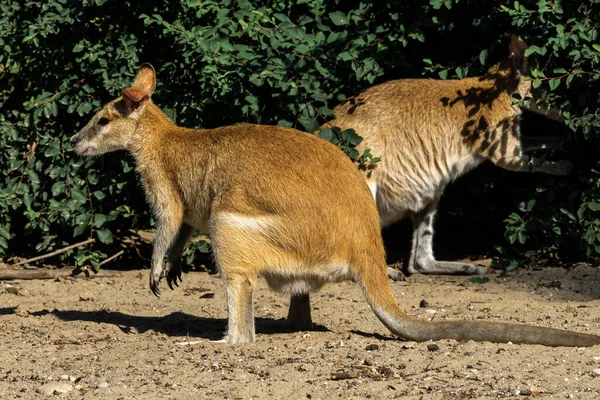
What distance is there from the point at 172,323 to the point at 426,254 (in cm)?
249

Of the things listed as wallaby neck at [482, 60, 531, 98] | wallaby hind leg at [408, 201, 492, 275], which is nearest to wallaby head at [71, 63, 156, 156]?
wallaby hind leg at [408, 201, 492, 275]

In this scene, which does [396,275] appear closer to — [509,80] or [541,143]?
[541,143]

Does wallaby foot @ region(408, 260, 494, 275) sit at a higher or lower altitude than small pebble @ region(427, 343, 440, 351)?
higher

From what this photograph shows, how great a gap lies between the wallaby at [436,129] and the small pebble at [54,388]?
3419 millimetres

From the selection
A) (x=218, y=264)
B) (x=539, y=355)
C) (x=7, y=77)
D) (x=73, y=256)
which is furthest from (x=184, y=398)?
(x=7, y=77)

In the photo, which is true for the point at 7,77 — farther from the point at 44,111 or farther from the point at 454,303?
the point at 454,303

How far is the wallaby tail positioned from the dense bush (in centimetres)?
211

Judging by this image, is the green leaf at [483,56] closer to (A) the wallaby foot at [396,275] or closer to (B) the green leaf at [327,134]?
(B) the green leaf at [327,134]

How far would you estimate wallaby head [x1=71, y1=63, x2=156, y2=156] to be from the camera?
6.32 m

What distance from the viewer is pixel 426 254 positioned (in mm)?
8039

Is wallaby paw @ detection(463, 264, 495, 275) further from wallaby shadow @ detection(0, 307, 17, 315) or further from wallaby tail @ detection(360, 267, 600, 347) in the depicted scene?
wallaby shadow @ detection(0, 307, 17, 315)

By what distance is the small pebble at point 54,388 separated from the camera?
4.76 meters

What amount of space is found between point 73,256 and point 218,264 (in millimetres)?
2738

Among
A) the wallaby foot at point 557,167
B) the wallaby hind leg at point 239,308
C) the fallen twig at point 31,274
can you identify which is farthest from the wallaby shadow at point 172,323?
the wallaby foot at point 557,167
